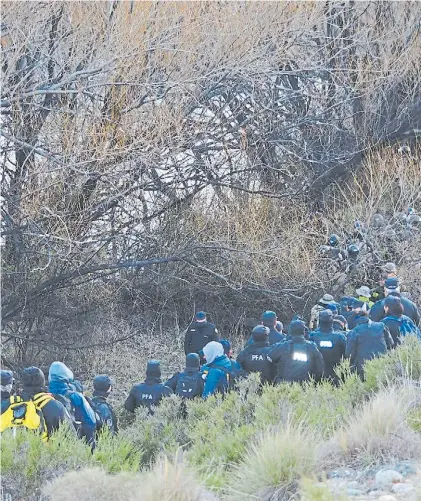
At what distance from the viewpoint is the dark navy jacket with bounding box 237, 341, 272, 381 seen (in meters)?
10.8

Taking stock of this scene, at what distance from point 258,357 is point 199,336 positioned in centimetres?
432

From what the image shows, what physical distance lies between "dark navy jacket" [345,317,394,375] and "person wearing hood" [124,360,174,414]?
219 centimetres

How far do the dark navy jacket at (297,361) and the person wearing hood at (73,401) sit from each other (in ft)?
8.37

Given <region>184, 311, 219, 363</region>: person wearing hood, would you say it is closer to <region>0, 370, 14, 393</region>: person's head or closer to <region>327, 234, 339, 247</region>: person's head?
<region>327, 234, 339, 247</region>: person's head

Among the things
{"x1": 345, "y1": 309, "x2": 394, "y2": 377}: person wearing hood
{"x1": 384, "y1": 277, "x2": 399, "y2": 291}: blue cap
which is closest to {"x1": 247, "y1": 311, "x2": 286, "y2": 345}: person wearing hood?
{"x1": 345, "y1": 309, "x2": 394, "y2": 377}: person wearing hood

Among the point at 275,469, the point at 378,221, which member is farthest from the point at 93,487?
the point at 378,221

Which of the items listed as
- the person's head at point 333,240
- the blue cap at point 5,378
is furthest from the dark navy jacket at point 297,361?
the person's head at point 333,240

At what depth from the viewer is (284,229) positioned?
2020 centimetres

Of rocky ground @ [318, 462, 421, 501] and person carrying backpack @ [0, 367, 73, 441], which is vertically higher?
person carrying backpack @ [0, 367, 73, 441]

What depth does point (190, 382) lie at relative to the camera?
10984 mm

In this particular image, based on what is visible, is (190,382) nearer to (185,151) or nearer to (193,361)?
(193,361)

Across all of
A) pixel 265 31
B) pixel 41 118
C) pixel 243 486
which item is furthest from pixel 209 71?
pixel 243 486

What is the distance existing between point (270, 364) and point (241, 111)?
965cm

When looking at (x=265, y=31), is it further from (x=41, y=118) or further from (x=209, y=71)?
(x=41, y=118)
